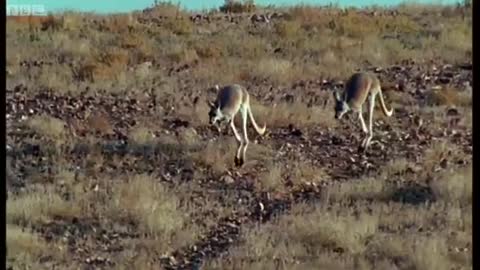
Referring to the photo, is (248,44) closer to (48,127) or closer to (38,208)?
(48,127)

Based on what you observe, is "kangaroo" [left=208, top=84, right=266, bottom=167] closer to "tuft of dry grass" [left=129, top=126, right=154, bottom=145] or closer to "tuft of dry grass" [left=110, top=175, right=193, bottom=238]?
"tuft of dry grass" [left=129, top=126, right=154, bottom=145]

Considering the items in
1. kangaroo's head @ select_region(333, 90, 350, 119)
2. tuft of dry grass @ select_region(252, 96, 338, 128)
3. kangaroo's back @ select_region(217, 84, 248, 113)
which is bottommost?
tuft of dry grass @ select_region(252, 96, 338, 128)

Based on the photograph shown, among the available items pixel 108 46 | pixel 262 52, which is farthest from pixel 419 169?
pixel 108 46

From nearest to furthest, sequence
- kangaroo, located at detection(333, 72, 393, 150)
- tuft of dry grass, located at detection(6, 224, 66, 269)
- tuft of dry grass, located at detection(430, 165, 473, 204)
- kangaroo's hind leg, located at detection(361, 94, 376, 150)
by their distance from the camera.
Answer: tuft of dry grass, located at detection(6, 224, 66, 269) < tuft of dry grass, located at detection(430, 165, 473, 204) < kangaroo's hind leg, located at detection(361, 94, 376, 150) < kangaroo, located at detection(333, 72, 393, 150)

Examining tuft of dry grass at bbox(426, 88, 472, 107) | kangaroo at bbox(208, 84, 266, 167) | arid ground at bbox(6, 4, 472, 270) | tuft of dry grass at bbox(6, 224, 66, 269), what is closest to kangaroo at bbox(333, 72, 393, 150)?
arid ground at bbox(6, 4, 472, 270)

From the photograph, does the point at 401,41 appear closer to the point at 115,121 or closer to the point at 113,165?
the point at 115,121

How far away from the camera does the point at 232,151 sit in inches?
359

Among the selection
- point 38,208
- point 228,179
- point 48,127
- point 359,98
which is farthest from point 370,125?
point 38,208

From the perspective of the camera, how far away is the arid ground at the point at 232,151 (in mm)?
6004

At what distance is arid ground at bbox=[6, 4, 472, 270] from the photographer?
600 cm

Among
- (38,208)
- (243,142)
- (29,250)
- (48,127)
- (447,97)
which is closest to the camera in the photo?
(29,250)

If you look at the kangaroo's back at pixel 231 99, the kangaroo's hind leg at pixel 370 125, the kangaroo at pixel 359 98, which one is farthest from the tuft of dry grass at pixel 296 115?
the kangaroo's back at pixel 231 99

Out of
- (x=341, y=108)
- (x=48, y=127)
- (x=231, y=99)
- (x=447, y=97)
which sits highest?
(x=231, y=99)

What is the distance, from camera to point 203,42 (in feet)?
54.9
